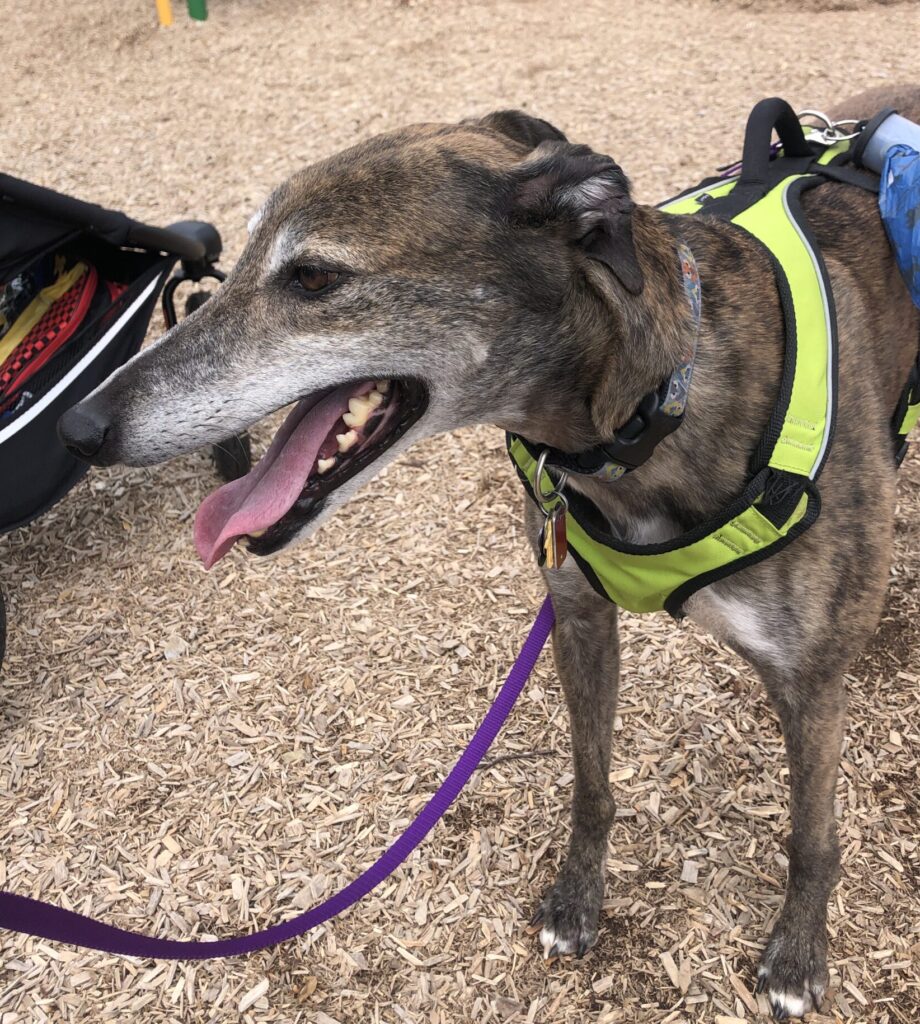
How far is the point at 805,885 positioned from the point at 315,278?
1968 mm

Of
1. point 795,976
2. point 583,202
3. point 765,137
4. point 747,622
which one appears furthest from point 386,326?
point 795,976

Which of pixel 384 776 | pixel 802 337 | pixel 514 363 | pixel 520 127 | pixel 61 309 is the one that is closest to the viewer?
pixel 514 363

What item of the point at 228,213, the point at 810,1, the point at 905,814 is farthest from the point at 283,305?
the point at 810,1

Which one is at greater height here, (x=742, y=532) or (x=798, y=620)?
(x=742, y=532)

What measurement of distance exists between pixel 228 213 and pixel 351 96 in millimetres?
2354

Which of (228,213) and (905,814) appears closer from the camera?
(905,814)

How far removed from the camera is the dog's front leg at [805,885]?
2.20 metres

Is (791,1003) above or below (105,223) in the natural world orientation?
below

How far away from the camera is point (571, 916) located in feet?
8.38

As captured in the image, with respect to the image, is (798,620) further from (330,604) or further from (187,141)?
(187,141)

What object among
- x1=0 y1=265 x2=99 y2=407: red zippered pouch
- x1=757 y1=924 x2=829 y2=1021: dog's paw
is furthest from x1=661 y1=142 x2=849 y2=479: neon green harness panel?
x1=0 y1=265 x2=99 y2=407: red zippered pouch

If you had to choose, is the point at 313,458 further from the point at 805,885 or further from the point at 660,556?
the point at 805,885

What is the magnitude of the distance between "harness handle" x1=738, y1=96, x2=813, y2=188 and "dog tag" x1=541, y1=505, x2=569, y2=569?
3.76ft

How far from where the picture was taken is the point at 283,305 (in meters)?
1.90
